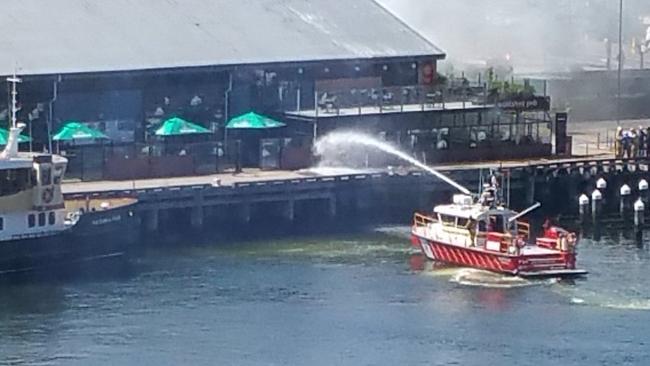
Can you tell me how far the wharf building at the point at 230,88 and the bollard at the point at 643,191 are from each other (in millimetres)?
3912

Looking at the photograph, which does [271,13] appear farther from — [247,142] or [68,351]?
[68,351]

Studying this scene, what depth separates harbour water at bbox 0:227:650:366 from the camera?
2233 inches

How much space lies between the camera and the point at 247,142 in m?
77.8

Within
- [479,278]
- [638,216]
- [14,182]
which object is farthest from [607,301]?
[14,182]

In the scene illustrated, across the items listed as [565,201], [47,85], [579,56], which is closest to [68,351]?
[47,85]

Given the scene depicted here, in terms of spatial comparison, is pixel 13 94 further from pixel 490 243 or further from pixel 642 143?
pixel 642 143

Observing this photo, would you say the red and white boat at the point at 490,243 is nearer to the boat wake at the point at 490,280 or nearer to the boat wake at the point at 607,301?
the boat wake at the point at 490,280

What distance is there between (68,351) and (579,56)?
57.2 meters

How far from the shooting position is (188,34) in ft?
260

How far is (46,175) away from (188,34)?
1424cm

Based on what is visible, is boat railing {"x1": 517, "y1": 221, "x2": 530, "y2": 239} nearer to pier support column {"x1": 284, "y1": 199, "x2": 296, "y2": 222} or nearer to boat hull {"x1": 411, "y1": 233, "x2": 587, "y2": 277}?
boat hull {"x1": 411, "y1": 233, "x2": 587, "y2": 277}

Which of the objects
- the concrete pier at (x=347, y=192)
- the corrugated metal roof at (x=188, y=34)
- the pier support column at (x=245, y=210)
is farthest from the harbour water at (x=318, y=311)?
the corrugated metal roof at (x=188, y=34)

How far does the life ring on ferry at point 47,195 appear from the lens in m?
66.0

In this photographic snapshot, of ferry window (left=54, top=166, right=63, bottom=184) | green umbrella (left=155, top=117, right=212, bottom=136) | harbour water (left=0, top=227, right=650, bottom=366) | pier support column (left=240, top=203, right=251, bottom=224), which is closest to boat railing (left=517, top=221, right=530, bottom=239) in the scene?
harbour water (left=0, top=227, right=650, bottom=366)
